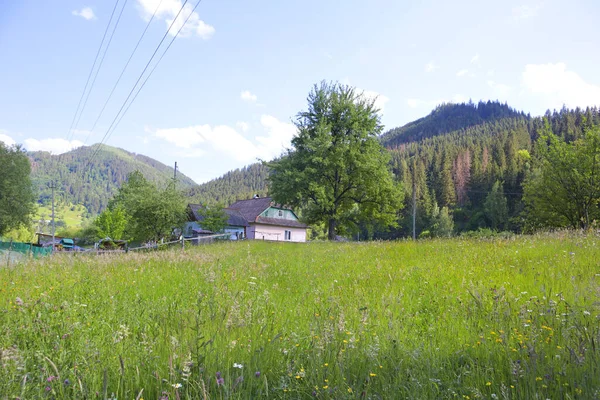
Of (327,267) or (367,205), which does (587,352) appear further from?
(367,205)

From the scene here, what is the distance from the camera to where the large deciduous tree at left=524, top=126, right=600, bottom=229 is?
27.6 m

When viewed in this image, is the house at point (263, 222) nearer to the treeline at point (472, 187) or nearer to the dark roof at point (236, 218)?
the dark roof at point (236, 218)

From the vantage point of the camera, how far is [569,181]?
28.8 m

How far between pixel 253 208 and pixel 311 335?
61650 millimetres

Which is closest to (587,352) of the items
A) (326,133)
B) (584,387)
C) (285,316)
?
(584,387)

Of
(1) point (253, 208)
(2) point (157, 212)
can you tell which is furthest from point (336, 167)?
(1) point (253, 208)

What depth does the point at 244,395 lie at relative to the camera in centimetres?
217

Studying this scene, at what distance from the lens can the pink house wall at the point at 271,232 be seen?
6003 centimetres

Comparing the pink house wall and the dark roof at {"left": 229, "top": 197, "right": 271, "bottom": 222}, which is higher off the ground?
the dark roof at {"left": 229, "top": 197, "right": 271, "bottom": 222}

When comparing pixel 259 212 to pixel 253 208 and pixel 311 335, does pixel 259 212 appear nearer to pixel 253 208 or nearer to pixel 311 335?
pixel 253 208

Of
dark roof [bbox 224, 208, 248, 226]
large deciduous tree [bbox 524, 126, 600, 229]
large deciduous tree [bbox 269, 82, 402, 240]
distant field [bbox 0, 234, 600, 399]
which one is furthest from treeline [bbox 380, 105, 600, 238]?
distant field [bbox 0, 234, 600, 399]

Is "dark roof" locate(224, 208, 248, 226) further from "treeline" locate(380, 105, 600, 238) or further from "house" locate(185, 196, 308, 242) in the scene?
"treeline" locate(380, 105, 600, 238)

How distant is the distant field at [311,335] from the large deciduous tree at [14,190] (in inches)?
1800

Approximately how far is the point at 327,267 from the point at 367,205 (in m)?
23.4
